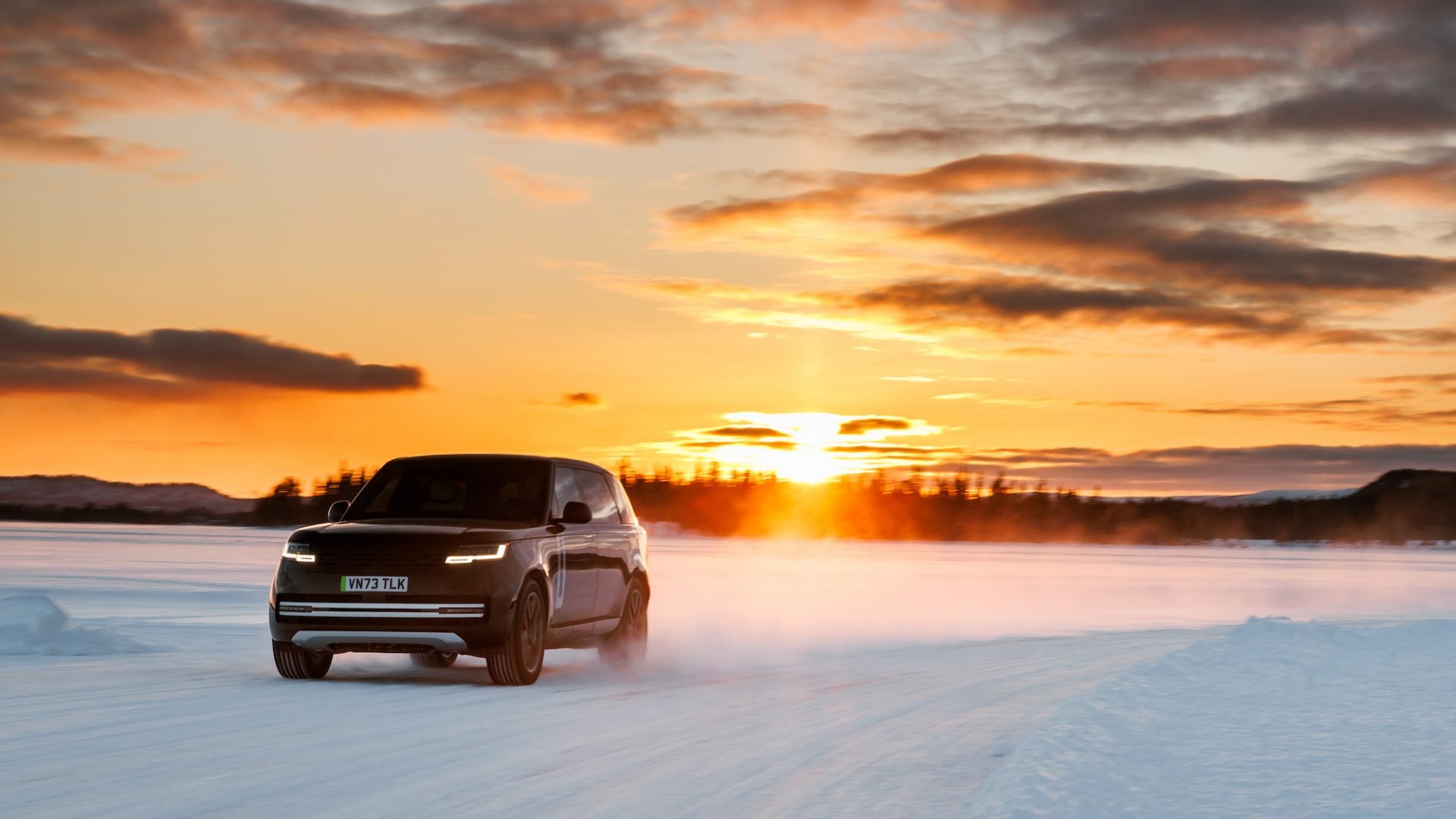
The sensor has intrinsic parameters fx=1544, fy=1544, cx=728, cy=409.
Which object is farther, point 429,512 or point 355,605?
point 429,512

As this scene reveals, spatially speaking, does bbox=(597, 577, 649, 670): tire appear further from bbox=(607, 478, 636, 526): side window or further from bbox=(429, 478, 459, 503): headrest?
bbox=(429, 478, 459, 503): headrest

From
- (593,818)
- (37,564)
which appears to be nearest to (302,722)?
(593,818)

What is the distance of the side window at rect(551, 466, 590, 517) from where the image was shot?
1445 cm

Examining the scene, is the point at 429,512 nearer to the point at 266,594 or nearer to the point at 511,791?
the point at 511,791

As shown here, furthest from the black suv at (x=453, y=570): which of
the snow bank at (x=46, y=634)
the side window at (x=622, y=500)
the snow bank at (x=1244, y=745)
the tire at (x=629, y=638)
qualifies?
the snow bank at (x=1244, y=745)

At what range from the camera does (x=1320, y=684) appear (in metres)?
13.4

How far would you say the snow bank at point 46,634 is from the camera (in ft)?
52.0

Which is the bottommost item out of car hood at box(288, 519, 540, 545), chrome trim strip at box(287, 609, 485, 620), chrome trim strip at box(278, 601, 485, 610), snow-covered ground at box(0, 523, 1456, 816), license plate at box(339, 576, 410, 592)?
snow-covered ground at box(0, 523, 1456, 816)

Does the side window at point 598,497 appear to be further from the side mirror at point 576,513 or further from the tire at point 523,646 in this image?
the tire at point 523,646

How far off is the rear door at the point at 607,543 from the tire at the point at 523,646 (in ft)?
4.43

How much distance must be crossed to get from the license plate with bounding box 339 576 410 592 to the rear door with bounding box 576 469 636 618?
2.51 m

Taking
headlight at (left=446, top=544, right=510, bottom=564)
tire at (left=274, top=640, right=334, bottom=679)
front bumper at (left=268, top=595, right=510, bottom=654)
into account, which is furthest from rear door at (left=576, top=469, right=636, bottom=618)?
tire at (left=274, top=640, right=334, bottom=679)

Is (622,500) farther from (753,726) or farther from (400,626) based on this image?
(753,726)

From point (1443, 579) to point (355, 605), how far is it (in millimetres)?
68418
